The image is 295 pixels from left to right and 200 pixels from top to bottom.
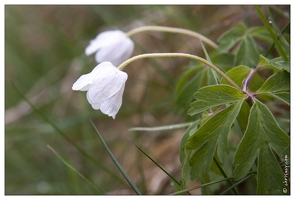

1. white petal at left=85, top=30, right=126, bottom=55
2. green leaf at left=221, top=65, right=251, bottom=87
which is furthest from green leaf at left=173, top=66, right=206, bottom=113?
white petal at left=85, top=30, right=126, bottom=55

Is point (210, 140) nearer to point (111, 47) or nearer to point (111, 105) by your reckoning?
point (111, 105)

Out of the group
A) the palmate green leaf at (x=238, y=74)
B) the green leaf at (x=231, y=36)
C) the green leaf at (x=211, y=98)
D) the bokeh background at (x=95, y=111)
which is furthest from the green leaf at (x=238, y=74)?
the bokeh background at (x=95, y=111)

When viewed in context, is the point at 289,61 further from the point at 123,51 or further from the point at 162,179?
the point at 162,179

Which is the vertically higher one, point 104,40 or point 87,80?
point 104,40

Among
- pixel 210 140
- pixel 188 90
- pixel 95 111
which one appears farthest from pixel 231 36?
pixel 95 111

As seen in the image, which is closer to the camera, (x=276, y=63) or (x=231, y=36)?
(x=276, y=63)
